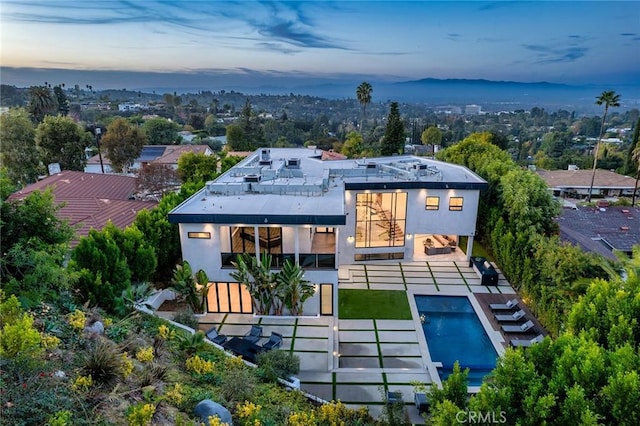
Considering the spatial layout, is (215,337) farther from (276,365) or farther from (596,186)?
(596,186)

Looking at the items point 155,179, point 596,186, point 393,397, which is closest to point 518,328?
point 393,397

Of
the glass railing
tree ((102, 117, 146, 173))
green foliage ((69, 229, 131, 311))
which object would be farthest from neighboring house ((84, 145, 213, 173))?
green foliage ((69, 229, 131, 311))

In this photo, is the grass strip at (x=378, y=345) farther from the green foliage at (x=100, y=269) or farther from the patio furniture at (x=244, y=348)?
the green foliage at (x=100, y=269)

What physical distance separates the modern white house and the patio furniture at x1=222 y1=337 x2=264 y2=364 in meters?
3.08

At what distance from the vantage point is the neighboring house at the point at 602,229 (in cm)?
2181

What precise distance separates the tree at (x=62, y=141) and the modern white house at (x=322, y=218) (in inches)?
928

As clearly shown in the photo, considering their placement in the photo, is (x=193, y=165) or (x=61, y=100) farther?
(x=61, y=100)

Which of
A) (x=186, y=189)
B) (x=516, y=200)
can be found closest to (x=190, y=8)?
(x=186, y=189)

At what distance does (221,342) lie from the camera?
1366cm

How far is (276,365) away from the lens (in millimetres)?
12133

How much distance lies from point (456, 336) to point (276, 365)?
8.25 meters

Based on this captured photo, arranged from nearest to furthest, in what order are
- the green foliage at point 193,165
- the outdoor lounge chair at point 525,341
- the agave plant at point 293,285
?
1. the outdoor lounge chair at point 525,341
2. the agave plant at point 293,285
3. the green foliage at point 193,165

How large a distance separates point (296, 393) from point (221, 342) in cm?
389

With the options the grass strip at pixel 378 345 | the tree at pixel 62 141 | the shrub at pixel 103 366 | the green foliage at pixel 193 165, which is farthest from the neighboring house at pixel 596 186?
the tree at pixel 62 141
